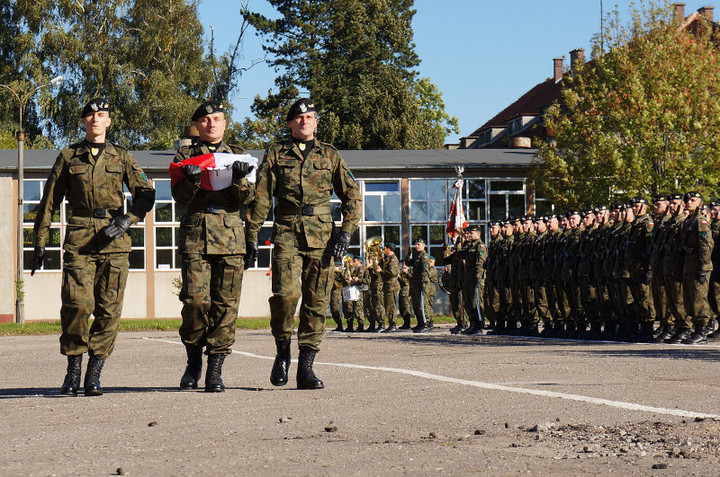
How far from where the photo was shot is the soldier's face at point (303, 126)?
29.7 ft

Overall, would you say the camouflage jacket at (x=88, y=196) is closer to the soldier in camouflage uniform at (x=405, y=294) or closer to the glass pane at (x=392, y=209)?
the soldier in camouflage uniform at (x=405, y=294)

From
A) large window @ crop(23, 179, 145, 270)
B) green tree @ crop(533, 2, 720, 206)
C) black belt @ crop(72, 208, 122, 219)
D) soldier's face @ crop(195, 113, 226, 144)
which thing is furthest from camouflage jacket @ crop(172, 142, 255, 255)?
large window @ crop(23, 179, 145, 270)

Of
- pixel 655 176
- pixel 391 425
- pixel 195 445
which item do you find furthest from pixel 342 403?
pixel 655 176

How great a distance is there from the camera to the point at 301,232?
8.83 m

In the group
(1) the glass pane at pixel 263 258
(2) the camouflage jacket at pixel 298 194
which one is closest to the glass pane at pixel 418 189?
(1) the glass pane at pixel 263 258

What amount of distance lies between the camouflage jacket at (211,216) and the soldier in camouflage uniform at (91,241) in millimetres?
437

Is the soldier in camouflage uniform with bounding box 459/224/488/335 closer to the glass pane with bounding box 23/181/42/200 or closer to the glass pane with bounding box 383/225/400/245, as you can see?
the glass pane with bounding box 383/225/400/245

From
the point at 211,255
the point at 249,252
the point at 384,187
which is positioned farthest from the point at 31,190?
the point at 211,255

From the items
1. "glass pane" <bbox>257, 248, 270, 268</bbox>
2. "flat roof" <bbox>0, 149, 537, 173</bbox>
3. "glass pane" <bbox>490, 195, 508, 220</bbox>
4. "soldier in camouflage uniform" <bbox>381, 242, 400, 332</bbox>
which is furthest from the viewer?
"glass pane" <bbox>490, 195, 508, 220</bbox>

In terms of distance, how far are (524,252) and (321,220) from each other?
12.8 metres

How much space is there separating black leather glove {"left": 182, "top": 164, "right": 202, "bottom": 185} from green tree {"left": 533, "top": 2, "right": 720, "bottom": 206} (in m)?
28.0

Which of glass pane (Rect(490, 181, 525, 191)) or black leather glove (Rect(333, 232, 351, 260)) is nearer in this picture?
black leather glove (Rect(333, 232, 351, 260))

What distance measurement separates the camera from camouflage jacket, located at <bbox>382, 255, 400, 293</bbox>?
27156mm

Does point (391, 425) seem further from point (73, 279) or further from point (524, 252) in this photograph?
point (524, 252)
